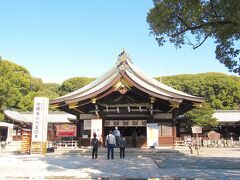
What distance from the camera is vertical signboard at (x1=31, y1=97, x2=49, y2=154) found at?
19.0m

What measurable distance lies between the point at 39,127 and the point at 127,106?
25.2ft

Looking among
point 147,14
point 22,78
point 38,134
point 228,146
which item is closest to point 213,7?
point 147,14

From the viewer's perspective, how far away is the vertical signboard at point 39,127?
62.3ft

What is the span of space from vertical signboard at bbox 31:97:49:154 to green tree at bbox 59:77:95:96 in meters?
58.0

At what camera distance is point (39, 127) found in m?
19.1

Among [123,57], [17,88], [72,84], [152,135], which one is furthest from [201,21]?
[72,84]

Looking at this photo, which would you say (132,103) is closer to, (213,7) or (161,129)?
(161,129)

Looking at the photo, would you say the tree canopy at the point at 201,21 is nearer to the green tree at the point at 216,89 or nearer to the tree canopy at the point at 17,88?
the tree canopy at the point at 17,88

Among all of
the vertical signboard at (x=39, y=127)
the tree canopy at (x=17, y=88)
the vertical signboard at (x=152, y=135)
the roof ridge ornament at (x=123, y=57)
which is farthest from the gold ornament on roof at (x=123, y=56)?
the tree canopy at (x=17, y=88)

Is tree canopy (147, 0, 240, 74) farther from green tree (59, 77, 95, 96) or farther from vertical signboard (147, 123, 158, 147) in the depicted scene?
green tree (59, 77, 95, 96)

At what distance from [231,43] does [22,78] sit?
163ft

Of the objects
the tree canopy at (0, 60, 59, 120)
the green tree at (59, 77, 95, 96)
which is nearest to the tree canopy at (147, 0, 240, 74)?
the tree canopy at (0, 60, 59, 120)

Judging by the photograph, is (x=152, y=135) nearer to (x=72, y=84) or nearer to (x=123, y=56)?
(x=123, y=56)

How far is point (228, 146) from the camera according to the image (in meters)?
30.6
